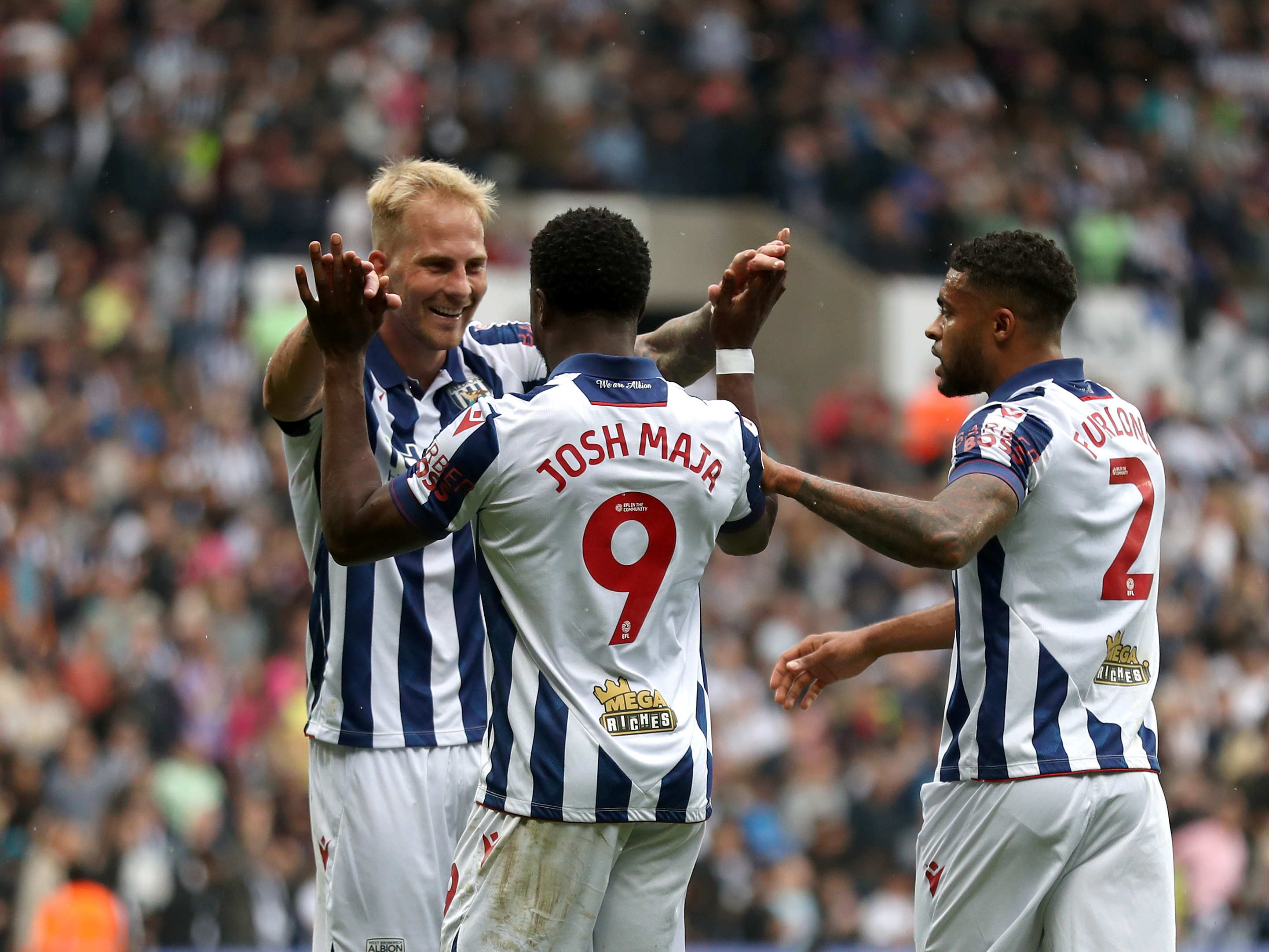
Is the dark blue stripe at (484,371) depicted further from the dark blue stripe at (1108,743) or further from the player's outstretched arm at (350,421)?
the dark blue stripe at (1108,743)

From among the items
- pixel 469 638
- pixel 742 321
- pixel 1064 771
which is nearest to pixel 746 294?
pixel 742 321

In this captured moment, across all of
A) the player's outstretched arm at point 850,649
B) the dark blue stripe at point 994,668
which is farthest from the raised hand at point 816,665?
the dark blue stripe at point 994,668

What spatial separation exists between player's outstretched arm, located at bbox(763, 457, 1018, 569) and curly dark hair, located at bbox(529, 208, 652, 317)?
0.55 metres

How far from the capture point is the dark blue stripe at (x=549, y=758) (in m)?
3.76

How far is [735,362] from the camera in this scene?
4199 millimetres

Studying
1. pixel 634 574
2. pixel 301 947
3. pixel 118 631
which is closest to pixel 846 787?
pixel 301 947

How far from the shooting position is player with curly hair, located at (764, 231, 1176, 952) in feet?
13.8

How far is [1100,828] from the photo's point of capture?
4242 millimetres

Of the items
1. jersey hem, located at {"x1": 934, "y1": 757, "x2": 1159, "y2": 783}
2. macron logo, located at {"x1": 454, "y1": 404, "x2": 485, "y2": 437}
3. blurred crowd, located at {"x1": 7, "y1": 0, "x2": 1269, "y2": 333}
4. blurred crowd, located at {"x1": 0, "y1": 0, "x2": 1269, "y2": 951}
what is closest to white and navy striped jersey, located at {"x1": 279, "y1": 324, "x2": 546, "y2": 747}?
macron logo, located at {"x1": 454, "y1": 404, "x2": 485, "y2": 437}

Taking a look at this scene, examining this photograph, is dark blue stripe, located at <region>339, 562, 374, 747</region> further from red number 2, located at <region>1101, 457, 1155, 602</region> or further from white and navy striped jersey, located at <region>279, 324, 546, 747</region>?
red number 2, located at <region>1101, 457, 1155, 602</region>

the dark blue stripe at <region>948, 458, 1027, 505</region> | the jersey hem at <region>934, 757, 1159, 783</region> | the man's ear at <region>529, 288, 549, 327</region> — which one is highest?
the man's ear at <region>529, 288, 549, 327</region>

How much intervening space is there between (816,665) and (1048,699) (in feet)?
2.49

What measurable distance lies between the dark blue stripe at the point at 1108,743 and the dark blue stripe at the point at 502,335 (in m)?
1.99

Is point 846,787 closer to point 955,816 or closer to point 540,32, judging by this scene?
point 955,816
